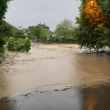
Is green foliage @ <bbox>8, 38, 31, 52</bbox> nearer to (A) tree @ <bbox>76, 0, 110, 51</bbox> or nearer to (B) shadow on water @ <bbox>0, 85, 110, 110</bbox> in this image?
(A) tree @ <bbox>76, 0, 110, 51</bbox>

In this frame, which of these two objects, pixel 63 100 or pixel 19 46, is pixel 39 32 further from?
pixel 63 100

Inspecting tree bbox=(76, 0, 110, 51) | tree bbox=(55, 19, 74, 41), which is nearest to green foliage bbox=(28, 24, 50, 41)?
tree bbox=(55, 19, 74, 41)

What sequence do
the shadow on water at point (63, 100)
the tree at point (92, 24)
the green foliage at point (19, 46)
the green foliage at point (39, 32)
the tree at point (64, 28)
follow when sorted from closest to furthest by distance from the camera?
the shadow on water at point (63, 100) → the tree at point (92, 24) → the green foliage at point (19, 46) → the tree at point (64, 28) → the green foliage at point (39, 32)

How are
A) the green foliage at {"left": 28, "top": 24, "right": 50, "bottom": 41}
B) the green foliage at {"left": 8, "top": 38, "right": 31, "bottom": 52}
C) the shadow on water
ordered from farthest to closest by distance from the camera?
the green foliage at {"left": 28, "top": 24, "right": 50, "bottom": 41} → the green foliage at {"left": 8, "top": 38, "right": 31, "bottom": 52} → the shadow on water

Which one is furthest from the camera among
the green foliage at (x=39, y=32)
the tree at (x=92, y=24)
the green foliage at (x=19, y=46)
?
the green foliage at (x=39, y=32)

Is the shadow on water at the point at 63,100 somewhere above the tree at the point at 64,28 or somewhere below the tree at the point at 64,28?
below

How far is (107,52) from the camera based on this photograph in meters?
23.5

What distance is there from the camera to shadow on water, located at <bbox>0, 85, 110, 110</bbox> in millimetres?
5109

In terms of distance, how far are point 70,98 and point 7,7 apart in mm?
5208

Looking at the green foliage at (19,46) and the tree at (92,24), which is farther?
the green foliage at (19,46)

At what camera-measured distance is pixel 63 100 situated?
5.68 m

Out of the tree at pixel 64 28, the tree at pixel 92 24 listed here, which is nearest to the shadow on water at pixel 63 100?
the tree at pixel 92 24

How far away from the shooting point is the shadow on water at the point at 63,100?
511cm

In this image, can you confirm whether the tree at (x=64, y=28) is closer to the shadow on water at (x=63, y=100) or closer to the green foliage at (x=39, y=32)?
the green foliage at (x=39, y=32)
